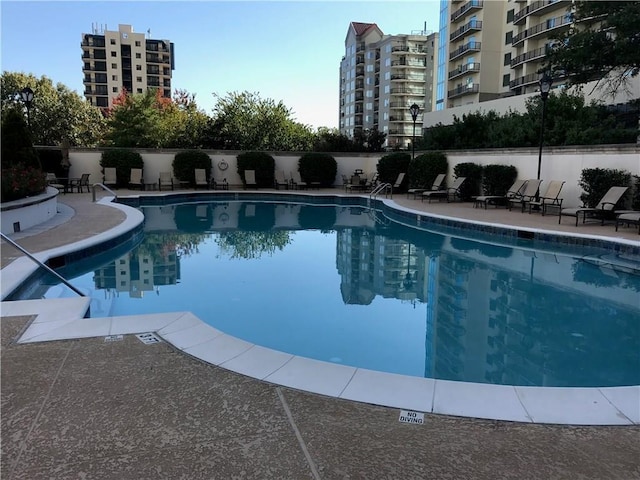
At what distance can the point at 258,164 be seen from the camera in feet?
69.4

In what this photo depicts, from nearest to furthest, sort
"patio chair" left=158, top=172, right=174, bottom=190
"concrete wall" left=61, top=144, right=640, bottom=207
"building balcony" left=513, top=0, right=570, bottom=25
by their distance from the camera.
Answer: "concrete wall" left=61, top=144, right=640, bottom=207 → "patio chair" left=158, top=172, right=174, bottom=190 → "building balcony" left=513, top=0, right=570, bottom=25

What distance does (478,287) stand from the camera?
7.29m

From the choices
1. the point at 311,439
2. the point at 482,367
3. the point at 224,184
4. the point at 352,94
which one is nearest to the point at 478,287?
the point at 482,367

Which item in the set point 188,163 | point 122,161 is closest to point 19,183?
point 122,161

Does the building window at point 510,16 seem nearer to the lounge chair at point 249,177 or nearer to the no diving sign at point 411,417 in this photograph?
the lounge chair at point 249,177

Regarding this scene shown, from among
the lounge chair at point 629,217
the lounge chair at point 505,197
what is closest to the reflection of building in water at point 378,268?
the lounge chair at point 629,217

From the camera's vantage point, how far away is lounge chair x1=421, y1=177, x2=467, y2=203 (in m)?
16.1

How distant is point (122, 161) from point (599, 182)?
17.1 meters

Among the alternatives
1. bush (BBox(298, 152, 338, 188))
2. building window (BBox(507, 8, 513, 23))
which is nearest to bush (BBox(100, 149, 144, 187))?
bush (BBox(298, 152, 338, 188))

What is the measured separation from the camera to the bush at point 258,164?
21.1 metres

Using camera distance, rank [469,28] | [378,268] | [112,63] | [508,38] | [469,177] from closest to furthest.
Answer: [378,268] < [469,177] < [508,38] < [469,28] < [112,63]

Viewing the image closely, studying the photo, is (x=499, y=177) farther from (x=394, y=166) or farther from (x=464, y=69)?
(x=464, y=69)

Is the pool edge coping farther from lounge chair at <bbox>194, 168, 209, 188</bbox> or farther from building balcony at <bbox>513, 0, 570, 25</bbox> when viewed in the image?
building balcony at <bbox>513, 0, 570, 25</bbox>

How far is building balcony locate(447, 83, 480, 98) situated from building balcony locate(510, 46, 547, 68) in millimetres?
4068
